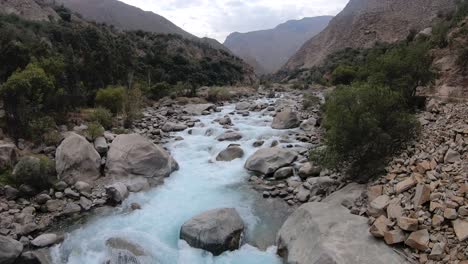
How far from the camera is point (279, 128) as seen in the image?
955 inches

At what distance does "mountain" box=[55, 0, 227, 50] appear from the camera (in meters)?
134

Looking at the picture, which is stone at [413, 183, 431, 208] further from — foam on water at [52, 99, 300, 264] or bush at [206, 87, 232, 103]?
bush at [206, 87, 232, 103]

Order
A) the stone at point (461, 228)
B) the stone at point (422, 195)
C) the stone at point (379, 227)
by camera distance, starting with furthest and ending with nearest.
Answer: the stone at point (422, 195)
the stone at point (379, 227)
the stone at point (461, 228)

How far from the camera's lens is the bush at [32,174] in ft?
44.9

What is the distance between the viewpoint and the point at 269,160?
17.3 m

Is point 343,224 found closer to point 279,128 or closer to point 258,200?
point 258,200

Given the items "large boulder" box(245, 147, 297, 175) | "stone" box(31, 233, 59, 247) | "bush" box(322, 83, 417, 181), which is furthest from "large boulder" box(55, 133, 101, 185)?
"bush" box(322, 83, 417, 181)

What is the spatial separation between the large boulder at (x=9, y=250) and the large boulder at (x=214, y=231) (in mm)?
4600

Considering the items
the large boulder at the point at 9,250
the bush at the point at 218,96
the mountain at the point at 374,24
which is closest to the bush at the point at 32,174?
the large boulder at the point at 9,250

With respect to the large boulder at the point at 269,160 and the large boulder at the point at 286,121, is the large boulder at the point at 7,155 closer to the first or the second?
the large boulder at the point at 269,160

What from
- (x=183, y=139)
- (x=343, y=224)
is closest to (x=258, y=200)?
(x=343, y=224)

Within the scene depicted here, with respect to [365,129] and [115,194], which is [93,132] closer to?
[115,194]

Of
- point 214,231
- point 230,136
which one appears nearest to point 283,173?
point 214,231

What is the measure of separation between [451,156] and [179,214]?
8.99 meters
